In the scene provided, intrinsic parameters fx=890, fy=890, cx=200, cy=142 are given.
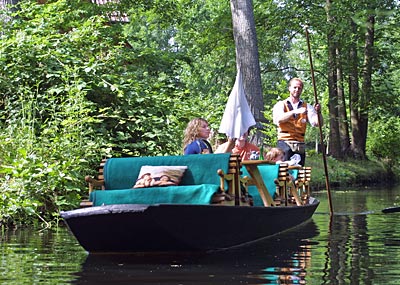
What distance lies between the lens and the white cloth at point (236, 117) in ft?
33.0

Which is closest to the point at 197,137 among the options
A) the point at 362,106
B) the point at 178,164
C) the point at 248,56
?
the point at 178,164

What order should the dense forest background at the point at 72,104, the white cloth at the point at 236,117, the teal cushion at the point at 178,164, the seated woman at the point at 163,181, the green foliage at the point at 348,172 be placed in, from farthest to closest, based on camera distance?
the green foliage at the point at 348,172 → the dense forest background at the point at 72,104 → the white cloth at the point at 236,117 → the teal cushion at the point at 178,164 → the seated woman at the point at 163,181

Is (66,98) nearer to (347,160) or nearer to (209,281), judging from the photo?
(209,281)

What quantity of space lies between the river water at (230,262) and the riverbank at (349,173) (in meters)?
13.4

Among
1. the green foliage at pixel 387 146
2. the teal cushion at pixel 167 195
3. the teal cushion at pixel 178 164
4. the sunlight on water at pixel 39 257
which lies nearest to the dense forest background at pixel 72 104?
the sunlight on water at pixel 39 257

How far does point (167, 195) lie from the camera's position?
7902mm

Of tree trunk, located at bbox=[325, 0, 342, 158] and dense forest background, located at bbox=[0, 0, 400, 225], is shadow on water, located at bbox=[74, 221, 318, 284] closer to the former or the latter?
dense forest background, located at bbox=[0, 0, 400, 225]

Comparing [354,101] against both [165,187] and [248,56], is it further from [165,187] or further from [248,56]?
[165,187]

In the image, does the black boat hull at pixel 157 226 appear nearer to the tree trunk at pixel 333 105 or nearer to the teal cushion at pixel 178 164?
the teal cushion at pixel 178 164

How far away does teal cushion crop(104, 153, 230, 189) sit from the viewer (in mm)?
8195

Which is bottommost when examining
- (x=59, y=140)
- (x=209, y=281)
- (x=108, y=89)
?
(x=209, y=281)

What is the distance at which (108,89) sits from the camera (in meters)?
12.7

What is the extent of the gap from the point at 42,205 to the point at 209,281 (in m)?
5.28

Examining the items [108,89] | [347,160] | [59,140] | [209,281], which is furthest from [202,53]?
[209,281]
